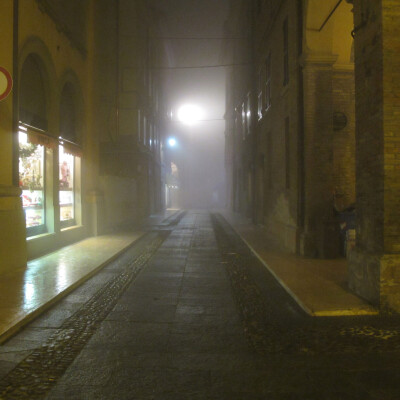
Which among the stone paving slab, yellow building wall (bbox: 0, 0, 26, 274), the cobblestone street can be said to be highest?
yellow building wall (bbox: 0, 0, 26, 274)

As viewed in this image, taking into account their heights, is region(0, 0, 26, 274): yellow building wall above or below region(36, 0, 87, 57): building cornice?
below

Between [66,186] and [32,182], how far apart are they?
8.15 ft

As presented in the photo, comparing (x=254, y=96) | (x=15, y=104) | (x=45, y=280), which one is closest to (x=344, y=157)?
(x=45, y=280)

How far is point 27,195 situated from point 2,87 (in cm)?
402

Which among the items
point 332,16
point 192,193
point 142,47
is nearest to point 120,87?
point 142,47

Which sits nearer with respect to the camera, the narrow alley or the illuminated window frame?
the narrow alley

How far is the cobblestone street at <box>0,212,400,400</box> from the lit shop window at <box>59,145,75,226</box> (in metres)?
5.82

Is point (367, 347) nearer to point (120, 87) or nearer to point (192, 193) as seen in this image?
point (120, 87)

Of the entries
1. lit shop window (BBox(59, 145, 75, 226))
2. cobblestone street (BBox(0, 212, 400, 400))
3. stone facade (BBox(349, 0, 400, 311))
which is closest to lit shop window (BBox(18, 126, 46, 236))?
lit shop window (BBox(59, 145, 75, 226))

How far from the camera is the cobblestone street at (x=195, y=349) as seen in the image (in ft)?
10.8

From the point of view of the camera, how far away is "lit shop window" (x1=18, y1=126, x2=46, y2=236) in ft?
30.9

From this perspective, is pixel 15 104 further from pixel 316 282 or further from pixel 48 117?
pixel 316 282

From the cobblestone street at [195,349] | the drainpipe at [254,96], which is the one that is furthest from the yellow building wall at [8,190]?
the drainpipe at [254,96]

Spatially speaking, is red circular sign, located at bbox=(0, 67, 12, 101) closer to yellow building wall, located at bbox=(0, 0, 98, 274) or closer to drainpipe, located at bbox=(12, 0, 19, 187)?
yellow building wall, located at bbox=(0, 0, 98, 274)
